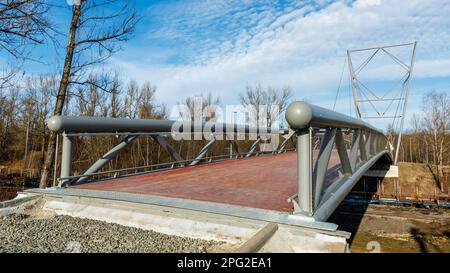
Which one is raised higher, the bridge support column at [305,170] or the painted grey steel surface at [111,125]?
the painted grey steel surface at [111,125]

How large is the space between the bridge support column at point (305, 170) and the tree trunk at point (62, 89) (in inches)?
299

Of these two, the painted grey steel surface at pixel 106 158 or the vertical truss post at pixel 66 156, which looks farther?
the painted grey steel surface at pixel 106 158

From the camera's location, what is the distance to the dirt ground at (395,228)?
49.1 ft

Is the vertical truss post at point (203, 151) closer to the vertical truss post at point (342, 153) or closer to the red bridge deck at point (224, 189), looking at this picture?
the red bridge deck at point (224, 189)

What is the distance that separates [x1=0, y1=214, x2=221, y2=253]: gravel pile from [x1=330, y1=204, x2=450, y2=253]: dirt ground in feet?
42.8

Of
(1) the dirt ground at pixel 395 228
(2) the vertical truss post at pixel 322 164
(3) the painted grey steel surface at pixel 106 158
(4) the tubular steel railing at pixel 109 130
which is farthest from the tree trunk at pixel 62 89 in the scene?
(1) the dirt ground at pixel 395 228

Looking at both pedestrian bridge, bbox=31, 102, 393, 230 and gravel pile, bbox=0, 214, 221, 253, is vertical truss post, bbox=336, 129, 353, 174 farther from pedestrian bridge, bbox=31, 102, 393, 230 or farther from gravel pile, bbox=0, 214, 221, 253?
gravel pile, bbox=0, 214, 221, 253

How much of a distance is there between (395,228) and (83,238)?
1979 cm

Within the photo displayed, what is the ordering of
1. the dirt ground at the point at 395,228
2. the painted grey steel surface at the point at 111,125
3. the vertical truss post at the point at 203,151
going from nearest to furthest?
the painted grey steel surface at the point at 111,125 → the vertical truss post at the point at 203,151 → the dirt ground at the point at 395,228

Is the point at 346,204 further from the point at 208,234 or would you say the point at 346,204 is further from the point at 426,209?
the point at 208,234
